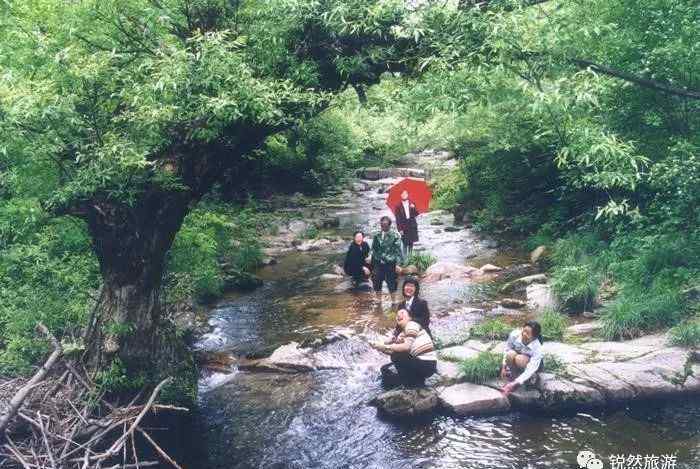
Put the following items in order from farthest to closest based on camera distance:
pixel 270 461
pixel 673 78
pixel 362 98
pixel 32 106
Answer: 1. pixel 673 78
2. pixel 362 98
3. pixel 270 461
4. pixel 32 106

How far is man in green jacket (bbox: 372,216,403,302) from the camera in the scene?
13.2 metres

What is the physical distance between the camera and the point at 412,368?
903cm

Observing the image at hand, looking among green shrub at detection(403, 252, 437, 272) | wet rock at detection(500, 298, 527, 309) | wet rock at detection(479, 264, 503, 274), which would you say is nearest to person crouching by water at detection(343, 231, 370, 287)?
green shrub at detection(403, 252, 437, 272)

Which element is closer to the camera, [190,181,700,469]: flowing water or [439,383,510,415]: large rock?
[190,181,700,469]: flowing water

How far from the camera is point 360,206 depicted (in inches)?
1070

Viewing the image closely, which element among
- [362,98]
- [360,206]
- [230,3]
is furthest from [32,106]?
[360,206]

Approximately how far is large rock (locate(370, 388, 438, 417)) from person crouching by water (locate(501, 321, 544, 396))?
40.3 inches

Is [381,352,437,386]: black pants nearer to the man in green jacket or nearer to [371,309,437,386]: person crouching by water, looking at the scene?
[371,309,437,386]: person crouching by water

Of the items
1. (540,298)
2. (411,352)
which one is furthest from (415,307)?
(540,298)

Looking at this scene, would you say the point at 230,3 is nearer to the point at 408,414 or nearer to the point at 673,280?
the point at 408,414

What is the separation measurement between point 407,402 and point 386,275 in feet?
16.6

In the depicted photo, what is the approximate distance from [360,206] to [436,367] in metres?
18.1

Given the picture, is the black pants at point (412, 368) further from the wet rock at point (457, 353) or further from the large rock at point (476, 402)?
the wet rock at point (457, 353)

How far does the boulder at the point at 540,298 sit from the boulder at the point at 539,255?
2.56m
